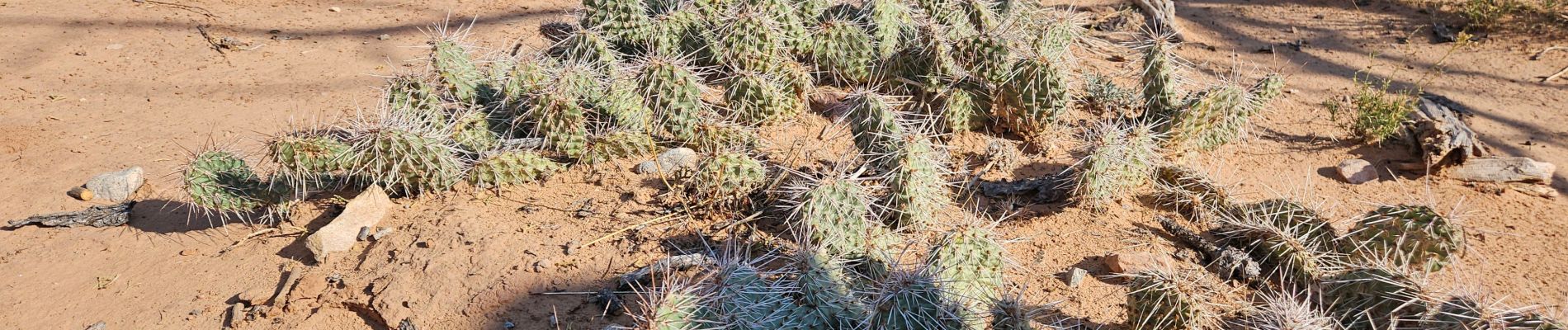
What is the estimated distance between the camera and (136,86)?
5.12m

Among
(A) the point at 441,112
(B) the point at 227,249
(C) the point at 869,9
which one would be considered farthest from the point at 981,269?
(B) the point at 227,249

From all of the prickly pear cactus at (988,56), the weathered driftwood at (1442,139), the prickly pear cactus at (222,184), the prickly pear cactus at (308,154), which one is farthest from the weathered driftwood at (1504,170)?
the prickly pear cactus at (222,184)

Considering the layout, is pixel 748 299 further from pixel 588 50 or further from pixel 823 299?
pixel 588 50

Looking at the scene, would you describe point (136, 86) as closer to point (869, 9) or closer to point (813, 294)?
point (869, 9)

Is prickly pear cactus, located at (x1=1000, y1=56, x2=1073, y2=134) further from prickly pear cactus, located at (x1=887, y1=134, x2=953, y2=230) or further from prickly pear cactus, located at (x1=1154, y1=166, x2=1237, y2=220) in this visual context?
prickly pear cactus, located at (x1=887, y1=134, x2=953, y2=230)

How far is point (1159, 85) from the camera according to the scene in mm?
3980

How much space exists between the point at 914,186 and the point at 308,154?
7.10ft

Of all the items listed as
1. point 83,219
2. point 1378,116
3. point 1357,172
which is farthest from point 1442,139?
point 83,219

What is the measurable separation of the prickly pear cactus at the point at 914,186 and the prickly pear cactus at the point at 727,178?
505mm

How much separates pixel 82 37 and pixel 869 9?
16.2 feet

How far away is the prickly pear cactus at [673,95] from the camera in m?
3.64

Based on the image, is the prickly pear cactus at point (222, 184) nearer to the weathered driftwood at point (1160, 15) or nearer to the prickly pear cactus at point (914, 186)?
the prickly pear cactus at point (914, 186)

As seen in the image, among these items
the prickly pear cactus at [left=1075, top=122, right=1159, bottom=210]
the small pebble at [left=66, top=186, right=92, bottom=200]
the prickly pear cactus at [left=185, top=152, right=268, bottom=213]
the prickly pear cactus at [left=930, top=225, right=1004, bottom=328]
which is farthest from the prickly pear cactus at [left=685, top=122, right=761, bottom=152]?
the small pebble at [left=66, top=186, right=92, bottom=200]

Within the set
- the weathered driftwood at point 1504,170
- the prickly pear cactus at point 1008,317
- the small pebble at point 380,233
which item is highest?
the prickly pear cactus at point 1008,317
